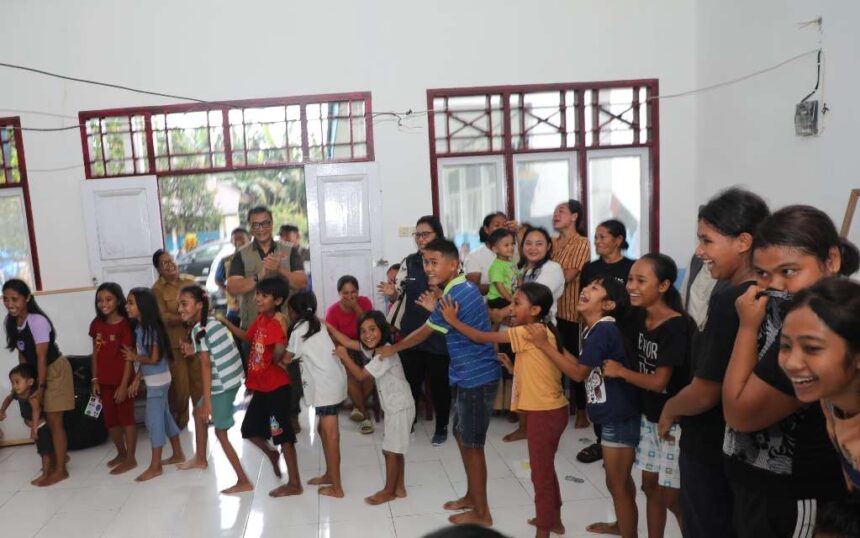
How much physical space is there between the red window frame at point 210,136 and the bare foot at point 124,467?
2874 mm

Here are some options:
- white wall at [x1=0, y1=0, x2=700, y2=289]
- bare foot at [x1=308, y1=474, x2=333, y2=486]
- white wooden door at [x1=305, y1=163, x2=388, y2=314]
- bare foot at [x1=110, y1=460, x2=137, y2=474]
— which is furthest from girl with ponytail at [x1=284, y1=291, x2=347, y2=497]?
white wall at [x1=0, y1=0, x2=700, y2=289]

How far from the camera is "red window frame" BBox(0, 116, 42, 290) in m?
5.50

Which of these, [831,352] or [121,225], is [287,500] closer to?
[831,352]

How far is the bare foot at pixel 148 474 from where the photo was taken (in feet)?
11.4

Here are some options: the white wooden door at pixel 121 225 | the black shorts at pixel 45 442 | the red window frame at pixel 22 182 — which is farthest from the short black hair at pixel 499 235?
the red window frame at pixel 22 182

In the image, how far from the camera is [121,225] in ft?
17.9

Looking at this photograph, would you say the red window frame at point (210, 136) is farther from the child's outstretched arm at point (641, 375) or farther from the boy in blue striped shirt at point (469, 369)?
the child's outstretched arm at point (641, 375)

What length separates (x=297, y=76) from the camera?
5.46 meters

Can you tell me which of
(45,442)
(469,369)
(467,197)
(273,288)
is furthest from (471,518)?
(467,197)

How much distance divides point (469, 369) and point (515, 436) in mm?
1349

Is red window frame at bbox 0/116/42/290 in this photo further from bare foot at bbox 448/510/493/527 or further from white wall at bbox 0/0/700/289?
bare foot at bbox 448/510/493/527

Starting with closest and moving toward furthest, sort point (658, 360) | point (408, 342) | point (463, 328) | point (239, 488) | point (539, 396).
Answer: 1. point (658, 360)
2. point (539, 396)
3. point (463, 328)
4. point (408, 342)
5. point (239, 488)

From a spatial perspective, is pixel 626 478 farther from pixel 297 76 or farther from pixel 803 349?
pixel 297 76

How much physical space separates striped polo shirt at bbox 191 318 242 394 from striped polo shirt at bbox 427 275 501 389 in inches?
49.8
